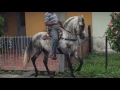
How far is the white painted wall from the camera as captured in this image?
53.6 feet

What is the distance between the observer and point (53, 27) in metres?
10.9

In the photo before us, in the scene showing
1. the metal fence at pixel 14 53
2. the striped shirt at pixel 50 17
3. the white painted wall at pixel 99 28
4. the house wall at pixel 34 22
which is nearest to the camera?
the striped shirt at pixel 50 17

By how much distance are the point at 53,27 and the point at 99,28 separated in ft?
19.1

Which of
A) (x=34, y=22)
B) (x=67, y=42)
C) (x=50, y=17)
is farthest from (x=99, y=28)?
(x=50, y=17)

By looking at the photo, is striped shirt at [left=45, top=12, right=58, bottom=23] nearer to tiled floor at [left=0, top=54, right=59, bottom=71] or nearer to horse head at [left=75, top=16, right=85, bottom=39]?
horse head at [left=75, top=16, right=85, bottom=39]

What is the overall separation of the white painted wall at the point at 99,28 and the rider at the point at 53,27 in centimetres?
549

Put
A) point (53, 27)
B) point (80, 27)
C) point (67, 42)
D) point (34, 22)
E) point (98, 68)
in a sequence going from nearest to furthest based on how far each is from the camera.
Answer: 1. point (80, 27)
2. point (53, 27)
3. point (67, 42)
4. point (98, 68)
5. point (34, 22)

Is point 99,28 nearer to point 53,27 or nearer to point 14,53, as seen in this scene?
point 14,53

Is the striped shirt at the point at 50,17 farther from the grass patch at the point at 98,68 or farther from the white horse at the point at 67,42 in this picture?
the grass patch at the point at 98,68

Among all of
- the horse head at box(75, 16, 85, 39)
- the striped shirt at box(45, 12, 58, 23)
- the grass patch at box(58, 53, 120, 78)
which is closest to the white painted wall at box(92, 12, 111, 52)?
the grass patch at box(58, 53, 120, 78)

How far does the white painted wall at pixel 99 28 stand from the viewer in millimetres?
16344

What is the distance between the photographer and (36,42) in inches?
455

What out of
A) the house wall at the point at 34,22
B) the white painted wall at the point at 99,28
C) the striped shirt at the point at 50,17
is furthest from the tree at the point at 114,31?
the house wall at the point at 34,22

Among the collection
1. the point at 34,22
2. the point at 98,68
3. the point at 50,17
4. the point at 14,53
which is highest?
the point at 34,22
